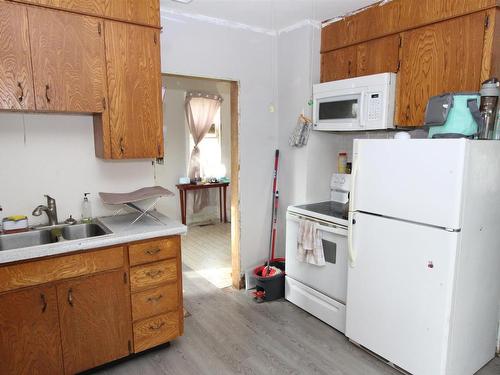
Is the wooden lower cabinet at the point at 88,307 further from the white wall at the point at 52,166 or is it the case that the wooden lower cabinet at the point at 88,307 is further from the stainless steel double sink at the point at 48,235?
the white wall at the point at 52,166

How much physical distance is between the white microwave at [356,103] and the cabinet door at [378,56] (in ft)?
0.44

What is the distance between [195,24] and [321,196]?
1873 mm

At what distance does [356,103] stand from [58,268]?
2.32m

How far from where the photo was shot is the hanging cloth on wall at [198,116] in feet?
18.0

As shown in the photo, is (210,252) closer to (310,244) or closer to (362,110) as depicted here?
(310,244)

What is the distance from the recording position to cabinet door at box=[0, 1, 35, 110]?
191 cm

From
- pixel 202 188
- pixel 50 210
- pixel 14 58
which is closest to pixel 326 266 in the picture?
pixel 50 210

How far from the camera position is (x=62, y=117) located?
A: 2.40 meters

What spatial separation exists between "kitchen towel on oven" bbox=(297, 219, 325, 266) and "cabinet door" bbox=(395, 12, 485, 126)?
103 cm

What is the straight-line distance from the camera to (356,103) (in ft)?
8.83

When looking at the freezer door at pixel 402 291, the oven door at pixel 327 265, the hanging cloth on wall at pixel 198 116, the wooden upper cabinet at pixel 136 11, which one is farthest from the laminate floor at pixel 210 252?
the wooden upper cabinet at pixel 136 11

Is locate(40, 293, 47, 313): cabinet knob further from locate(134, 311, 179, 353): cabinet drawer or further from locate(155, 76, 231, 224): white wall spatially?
locate(155, 76, 231, 224): white wall

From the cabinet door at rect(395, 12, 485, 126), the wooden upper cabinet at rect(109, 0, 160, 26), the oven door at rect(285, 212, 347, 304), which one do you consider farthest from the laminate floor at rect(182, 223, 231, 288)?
the wooden upper cabinet at rect(109, 0, 160, 26)

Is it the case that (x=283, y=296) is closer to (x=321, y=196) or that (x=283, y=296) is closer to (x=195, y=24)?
(x=321, y=196)
